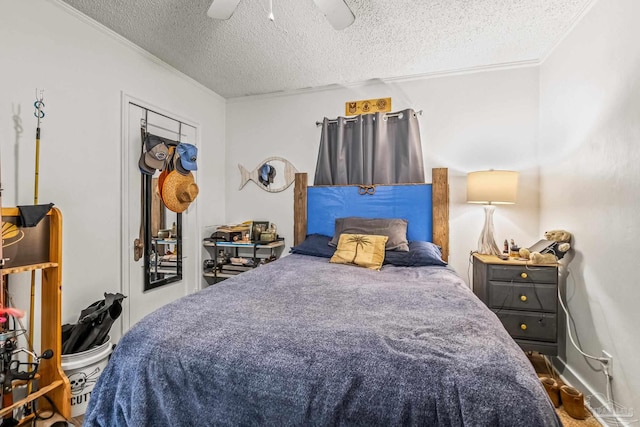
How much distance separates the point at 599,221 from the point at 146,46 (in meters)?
3.51

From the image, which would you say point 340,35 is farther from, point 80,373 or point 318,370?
point 80,373

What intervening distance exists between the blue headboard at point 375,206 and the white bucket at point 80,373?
6.63ft

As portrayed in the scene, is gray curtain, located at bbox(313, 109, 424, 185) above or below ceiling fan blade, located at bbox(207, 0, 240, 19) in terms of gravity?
below

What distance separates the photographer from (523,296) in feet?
7.04

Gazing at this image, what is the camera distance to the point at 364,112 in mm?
3082

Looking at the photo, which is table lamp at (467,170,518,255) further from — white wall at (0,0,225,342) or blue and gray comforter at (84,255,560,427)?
white wall at (0,0,225,342)

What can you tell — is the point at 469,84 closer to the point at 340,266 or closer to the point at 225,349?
the point at 340,266

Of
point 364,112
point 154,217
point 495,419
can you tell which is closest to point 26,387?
point 154,217

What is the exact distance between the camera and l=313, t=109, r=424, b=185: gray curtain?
2.92 metres

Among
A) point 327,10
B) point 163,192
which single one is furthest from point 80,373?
point 327,10

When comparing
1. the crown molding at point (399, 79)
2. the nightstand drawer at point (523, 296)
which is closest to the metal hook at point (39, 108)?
the crown molding at point (399, 79)

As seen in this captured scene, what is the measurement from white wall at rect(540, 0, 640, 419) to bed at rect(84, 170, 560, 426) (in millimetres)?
956

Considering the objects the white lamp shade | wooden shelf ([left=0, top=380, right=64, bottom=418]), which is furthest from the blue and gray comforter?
the white lamp shade

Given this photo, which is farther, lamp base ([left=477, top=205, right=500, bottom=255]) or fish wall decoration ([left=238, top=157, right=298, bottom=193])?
fish wall decoration ([left=238, top=157, right=298, bottom=193])
